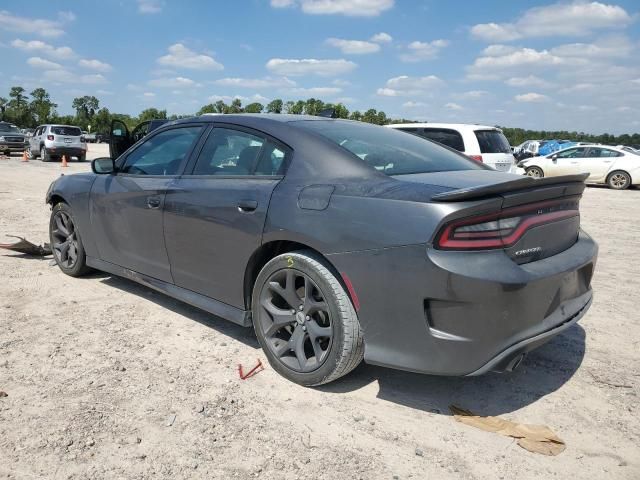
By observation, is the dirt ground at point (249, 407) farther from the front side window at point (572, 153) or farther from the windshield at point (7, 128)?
the windshield at point (7, 128)

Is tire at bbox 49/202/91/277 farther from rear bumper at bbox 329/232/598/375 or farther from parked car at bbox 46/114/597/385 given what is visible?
rear bumper at bbox 329/232/598/375

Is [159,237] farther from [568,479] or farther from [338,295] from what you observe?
[568,479]

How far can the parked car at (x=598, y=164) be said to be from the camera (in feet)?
56.6

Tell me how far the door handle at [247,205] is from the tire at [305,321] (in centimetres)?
35

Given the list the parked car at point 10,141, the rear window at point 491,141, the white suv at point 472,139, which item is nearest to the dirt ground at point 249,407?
the white suv at point 472,139

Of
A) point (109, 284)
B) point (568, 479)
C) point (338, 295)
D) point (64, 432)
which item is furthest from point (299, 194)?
point (109, 284)

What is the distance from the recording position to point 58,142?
23.8 metres

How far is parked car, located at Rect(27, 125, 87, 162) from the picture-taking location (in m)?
23.8

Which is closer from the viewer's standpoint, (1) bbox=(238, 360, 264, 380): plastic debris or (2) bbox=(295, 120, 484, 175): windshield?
(2) bbox=(295, 120, 484, 175): windshield

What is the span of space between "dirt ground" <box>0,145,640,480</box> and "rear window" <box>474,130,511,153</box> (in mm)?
5997

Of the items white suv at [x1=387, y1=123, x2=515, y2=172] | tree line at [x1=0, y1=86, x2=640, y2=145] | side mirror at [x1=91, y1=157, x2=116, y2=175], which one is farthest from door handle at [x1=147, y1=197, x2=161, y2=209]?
tree line at [x1=0, y1=86, x2=640, y2=145]

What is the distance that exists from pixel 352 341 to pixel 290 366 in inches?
19.7

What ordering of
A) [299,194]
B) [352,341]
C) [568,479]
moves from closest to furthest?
[568,479], [352,341], [299,194]

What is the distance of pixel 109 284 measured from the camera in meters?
4.90
